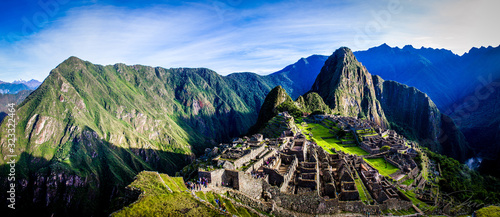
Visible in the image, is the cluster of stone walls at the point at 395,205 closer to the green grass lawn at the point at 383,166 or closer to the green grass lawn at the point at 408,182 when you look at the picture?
the green grass lawn at the point at 408,182

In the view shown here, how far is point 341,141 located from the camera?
72375mm

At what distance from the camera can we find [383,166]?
168 feet

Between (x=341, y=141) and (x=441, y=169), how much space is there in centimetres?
2600

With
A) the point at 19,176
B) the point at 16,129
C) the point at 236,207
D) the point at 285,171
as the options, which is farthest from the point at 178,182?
the point at 16,129

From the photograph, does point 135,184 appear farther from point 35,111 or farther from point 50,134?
point 35,111

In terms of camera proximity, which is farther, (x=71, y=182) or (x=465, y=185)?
(x=71, y=182)

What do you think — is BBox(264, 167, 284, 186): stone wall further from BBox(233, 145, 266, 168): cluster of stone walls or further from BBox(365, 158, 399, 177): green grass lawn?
BBox(365, 158, 399, 177): green grass lawn

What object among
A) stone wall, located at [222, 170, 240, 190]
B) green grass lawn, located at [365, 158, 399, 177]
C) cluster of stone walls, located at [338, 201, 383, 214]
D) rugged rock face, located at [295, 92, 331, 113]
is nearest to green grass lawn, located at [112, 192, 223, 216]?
stone wall, located at [222, 170, 240, 190]

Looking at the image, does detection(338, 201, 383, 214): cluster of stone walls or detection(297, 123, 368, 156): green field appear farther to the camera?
detection(297, 123, 368, 156): green field

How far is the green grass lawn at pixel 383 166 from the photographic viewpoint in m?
47.5

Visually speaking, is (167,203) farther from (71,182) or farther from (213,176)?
(71,182)

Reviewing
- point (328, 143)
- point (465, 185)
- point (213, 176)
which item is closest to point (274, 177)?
point (213, 176)

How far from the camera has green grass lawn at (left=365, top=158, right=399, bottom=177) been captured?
156 feet

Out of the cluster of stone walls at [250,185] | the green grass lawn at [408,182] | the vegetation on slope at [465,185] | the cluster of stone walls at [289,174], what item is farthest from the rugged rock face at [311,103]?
the cluster of stone walls at [250,185]
